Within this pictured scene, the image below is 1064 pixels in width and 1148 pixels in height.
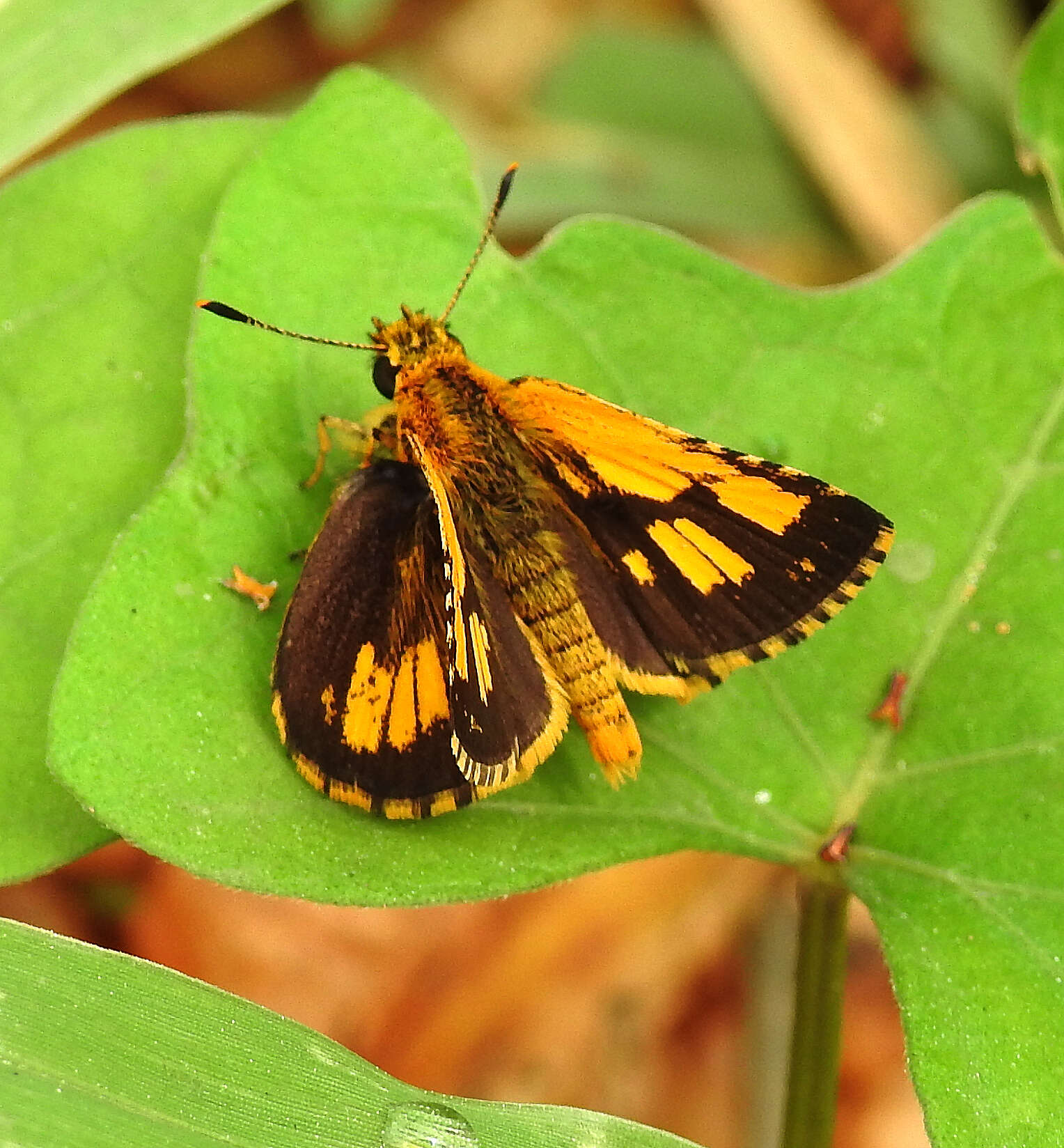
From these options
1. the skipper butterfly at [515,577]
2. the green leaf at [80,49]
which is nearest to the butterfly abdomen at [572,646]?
the skipper butterfly at [515,577]

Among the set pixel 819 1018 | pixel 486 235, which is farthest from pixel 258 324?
pixel 819 1018

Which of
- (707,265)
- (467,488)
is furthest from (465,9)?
(467,488)

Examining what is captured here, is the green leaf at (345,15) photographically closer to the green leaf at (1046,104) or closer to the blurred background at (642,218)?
the blurred background at (642,218)

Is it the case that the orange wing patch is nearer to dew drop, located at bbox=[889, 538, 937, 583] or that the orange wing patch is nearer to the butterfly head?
the butterfly head

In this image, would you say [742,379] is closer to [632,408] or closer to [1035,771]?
[632,408]

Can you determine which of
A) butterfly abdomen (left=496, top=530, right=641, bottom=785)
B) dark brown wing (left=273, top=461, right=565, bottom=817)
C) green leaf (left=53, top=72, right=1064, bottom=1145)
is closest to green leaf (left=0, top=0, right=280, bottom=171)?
green leaf (left=53, top=72, right=1064, bottom=1145)
